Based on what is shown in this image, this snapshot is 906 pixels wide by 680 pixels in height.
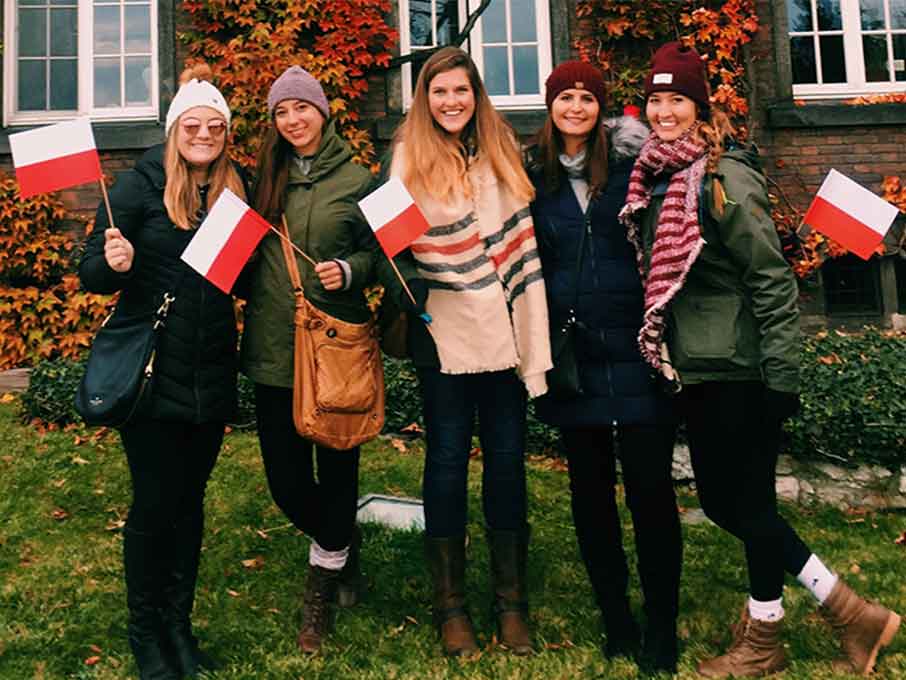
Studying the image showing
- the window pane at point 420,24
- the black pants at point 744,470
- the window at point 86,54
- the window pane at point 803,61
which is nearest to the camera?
the black pants at point 744,470

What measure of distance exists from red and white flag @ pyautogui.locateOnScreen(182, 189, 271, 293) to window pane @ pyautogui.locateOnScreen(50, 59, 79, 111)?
21.3ft

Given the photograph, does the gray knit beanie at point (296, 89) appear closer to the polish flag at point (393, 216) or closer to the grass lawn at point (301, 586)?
the polish flag at point (393, 216)

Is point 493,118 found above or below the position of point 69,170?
above

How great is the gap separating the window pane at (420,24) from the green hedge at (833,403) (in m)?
3.94

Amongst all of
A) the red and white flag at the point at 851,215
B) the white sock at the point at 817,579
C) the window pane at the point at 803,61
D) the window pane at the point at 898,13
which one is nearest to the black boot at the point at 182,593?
the white sock at the point at 817,579

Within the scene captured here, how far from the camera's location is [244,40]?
7281 millimetres

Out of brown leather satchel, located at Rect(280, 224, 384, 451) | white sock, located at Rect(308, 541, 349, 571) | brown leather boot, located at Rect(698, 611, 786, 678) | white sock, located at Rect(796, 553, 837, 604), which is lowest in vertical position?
brown leather boot, located at Rect(698, 611, 786, 678)

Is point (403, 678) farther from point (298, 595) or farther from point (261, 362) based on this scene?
point (261, 362)

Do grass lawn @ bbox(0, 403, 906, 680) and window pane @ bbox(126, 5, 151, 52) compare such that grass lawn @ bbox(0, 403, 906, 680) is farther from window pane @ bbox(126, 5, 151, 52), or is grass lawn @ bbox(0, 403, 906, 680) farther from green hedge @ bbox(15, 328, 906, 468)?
window pane @ bbox(126, 5, 151, 52)

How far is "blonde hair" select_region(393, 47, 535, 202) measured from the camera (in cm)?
276

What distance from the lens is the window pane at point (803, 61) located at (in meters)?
8.10

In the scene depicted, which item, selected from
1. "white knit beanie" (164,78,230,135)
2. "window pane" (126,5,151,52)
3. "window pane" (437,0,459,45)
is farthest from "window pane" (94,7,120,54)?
Answer: "white knit beanie" (164,78,230,135)

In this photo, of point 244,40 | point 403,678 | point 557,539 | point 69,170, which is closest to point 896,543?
point 557,539

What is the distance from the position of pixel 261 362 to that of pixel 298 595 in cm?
121
